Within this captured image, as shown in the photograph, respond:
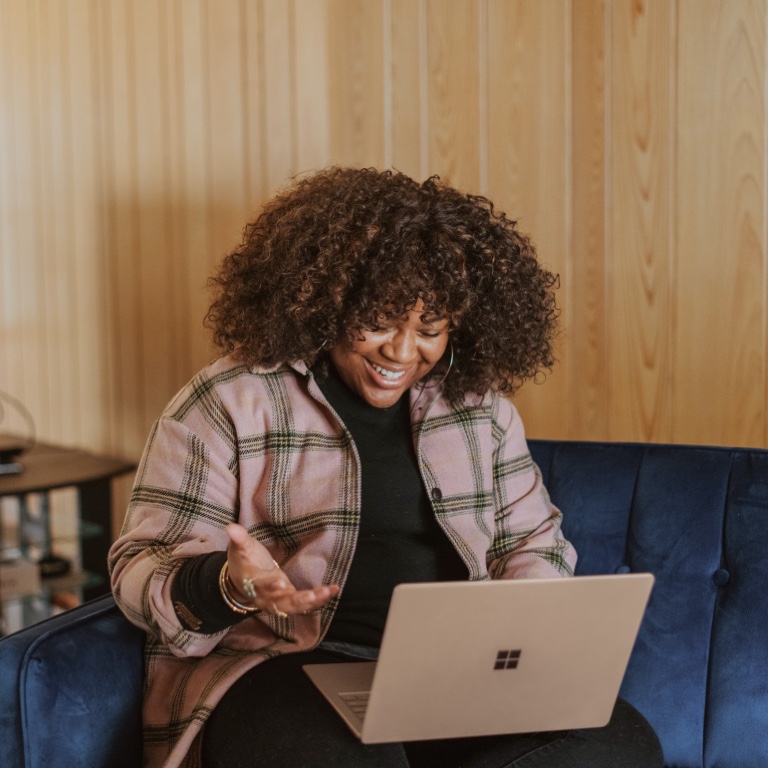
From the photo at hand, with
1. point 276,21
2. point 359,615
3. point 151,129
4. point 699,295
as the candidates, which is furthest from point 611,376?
point 151,129

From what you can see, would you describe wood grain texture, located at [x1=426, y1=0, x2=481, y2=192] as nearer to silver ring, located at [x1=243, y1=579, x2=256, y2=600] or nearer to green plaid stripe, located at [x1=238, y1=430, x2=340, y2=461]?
green plaid stripe, located at [x1=238, y1=430, x2=340, y2=461]

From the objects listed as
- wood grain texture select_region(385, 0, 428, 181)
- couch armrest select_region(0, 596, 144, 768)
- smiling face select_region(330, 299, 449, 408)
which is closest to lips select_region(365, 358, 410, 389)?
smiling face select_region(330, 299, 449, 408)

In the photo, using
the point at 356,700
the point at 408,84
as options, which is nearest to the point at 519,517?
the point at 356,700

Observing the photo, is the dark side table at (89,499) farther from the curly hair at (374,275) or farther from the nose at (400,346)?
the nose at (400,346)

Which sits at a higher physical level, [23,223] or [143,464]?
[23,223]

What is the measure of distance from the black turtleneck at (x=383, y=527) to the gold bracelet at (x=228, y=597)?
23cm

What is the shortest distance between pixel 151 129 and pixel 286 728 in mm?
1794

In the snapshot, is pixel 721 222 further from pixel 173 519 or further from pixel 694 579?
pixel 173 519

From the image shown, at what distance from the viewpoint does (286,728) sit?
1136mm

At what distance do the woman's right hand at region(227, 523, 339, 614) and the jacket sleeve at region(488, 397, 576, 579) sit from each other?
46cm

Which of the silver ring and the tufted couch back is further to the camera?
the tufted couch back

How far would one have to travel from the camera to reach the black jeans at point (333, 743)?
111 cm

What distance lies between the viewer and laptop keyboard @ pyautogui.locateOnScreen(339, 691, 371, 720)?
1.13m

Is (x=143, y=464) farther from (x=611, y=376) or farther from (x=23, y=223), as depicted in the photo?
(x=23, y=223)
